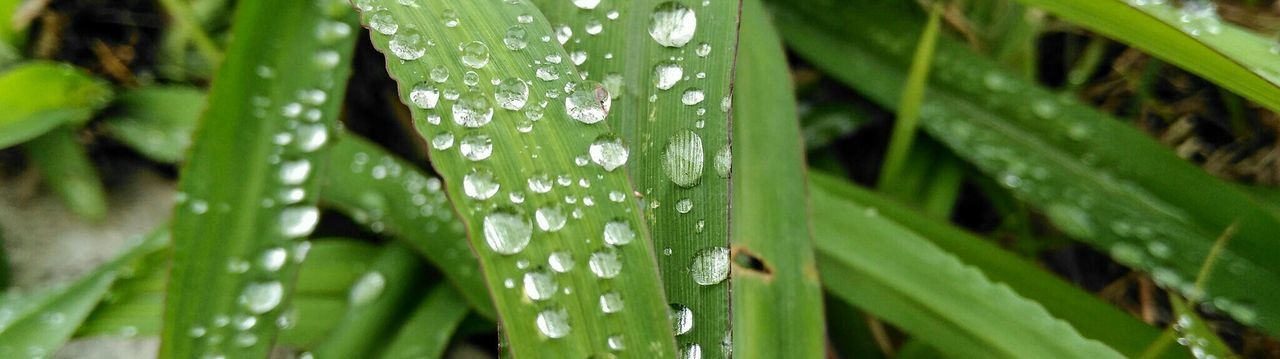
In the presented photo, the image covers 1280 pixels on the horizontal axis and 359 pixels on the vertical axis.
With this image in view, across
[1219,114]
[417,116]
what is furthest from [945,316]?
[1219,114]

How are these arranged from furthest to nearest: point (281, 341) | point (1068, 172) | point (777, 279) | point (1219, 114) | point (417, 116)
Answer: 1. point (1219, 114)
2. point (1068, 172)
3. point (281, 341)
4. point (777, 279)
5. point (417, 116)

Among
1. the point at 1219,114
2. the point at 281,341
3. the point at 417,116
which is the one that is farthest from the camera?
the point at 1219,114

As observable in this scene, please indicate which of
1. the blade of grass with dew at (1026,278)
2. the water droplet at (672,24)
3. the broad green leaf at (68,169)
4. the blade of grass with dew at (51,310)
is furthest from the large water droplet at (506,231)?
the broad green leaf at (68,169)

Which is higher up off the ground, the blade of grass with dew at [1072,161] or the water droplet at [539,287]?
the water droplet at [539,287]

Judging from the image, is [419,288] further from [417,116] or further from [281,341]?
[417,116]

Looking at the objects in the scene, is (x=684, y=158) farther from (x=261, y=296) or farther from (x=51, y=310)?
(x=51, y=310)

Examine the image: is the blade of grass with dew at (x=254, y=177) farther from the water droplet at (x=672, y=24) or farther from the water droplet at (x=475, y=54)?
the water droplet at (x=672, y=24)
